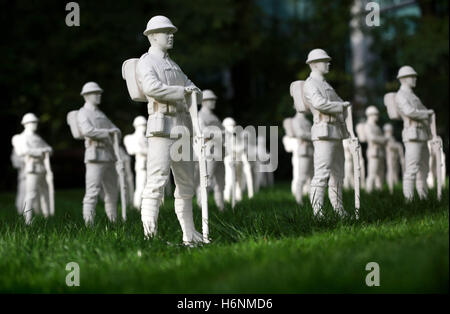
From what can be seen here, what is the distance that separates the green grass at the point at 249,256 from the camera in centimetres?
537

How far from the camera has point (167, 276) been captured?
6113 millimetres

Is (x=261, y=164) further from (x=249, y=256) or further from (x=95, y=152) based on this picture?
(x=249, y=256)

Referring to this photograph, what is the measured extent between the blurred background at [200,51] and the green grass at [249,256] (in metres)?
13.6

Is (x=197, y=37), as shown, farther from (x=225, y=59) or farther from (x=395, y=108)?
(x=395, y=108)

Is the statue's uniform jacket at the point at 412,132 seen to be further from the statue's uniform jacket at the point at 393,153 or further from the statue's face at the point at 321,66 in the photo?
the statue's uniform jacket at the point at 393,153

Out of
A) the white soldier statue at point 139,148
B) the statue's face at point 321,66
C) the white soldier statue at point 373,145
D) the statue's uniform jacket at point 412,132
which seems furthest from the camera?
the white soldier statue at point 373,145

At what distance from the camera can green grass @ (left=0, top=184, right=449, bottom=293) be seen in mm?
5367

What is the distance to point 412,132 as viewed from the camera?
39.2 ft

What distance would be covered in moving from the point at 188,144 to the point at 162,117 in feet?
1.48

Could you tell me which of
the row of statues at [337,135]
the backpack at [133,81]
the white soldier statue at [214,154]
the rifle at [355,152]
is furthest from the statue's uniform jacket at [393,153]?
the backpack at [133,81]

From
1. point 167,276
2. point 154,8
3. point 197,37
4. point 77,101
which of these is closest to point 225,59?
point 197,37

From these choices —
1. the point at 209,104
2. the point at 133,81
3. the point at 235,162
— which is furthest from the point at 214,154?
the point at 133,81
